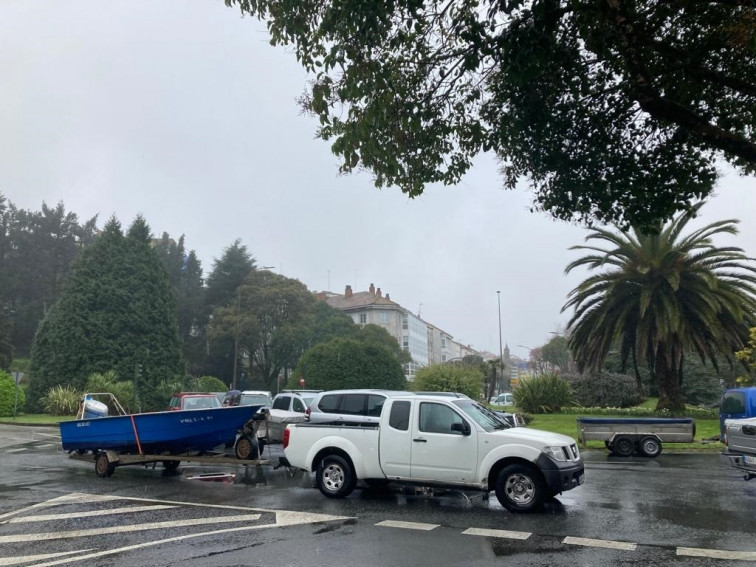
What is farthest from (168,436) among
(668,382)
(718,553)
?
(668,382)

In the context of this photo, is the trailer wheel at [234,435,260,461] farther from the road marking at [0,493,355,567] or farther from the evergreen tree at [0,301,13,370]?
the evergreen tree at [0,301,13,370]

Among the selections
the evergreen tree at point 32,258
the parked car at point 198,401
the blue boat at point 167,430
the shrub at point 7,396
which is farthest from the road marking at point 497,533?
the evergreen tree at point 32,258

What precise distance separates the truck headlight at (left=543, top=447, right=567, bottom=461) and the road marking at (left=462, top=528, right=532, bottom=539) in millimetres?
1465

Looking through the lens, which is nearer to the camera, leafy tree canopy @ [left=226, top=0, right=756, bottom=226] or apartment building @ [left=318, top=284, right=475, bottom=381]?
leafy tree canopy @ [left=226, top=0, right=756, bottom=226]

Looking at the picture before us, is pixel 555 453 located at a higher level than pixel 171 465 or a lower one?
higher

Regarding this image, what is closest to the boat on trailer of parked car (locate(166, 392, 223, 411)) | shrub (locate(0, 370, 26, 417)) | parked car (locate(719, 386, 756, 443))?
parked car (locate(166, 392, 223, 411))

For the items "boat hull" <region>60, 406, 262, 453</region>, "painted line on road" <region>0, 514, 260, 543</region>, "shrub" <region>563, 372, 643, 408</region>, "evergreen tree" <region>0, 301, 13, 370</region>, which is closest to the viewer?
"painted line on road" <region>0, 514, 260, 543</region>

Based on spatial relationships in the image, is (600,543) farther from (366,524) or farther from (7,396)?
(7,396)

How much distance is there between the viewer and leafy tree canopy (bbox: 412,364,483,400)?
2991 cm

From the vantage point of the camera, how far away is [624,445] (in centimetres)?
1759

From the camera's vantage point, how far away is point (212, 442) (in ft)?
43.8

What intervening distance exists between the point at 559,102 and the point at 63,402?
36131mm

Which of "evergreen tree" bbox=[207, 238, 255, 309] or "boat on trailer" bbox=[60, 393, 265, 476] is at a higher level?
"evergreen tree" bbox=[207, 238, 255, 309]

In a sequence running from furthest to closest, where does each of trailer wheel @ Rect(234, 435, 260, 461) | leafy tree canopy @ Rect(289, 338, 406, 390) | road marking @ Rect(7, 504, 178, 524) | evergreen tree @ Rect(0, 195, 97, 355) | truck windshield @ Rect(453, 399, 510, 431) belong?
1. evergreen tree @ Rect(0, 195, 97, 355)
2. leafy tree canopy @ Rect(289, 338, 406, 390)
3. trailer wheel @ Rect(234, 435, 260, 461)
4. truck windshield @ Rect(453, 399, 510, 431)
5. road marking @ Rect(7, 504, 178, 524)
